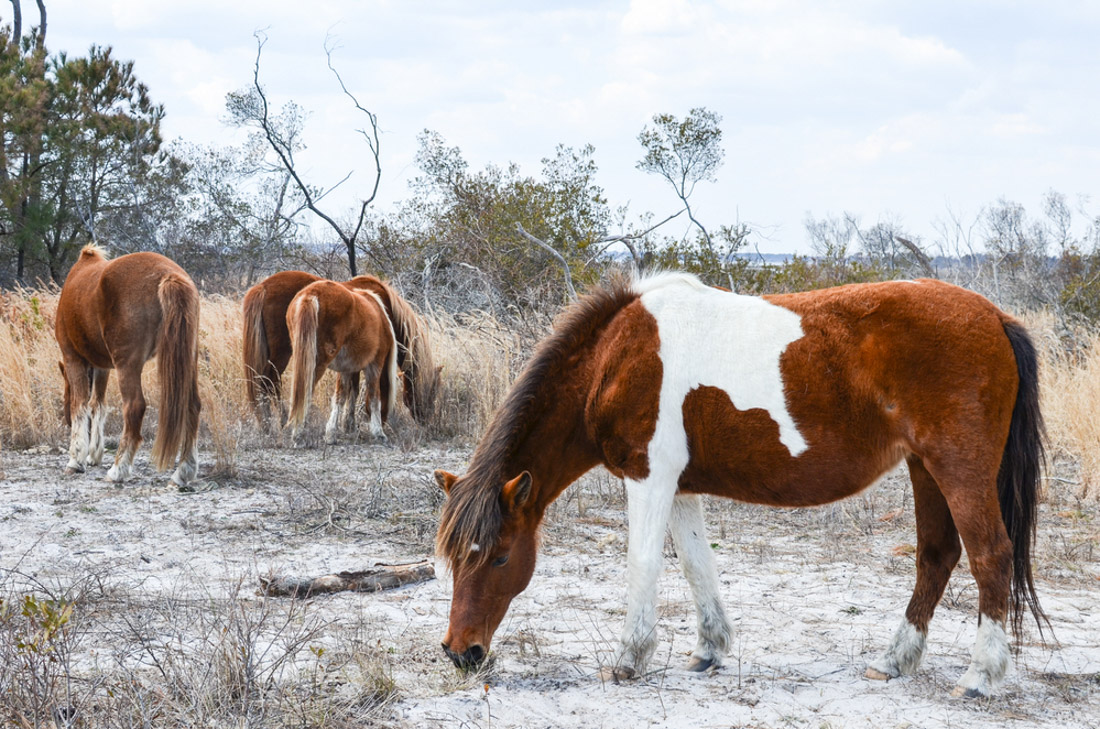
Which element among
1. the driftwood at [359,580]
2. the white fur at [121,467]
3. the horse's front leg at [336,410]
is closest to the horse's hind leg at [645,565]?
the driftwood at [359,580]

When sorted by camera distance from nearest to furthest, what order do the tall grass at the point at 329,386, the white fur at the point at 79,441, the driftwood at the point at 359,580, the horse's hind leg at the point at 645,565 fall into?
the horse's hind leg at the point at 645,565
the driftwood at the point at 359,580
the white fur at the point at 79,441
the tall grass at the point at 329,386

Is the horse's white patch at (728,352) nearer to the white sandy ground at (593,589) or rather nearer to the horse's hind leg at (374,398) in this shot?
the white sandy ground at (593,589)

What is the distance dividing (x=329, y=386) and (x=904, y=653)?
8.30 metres

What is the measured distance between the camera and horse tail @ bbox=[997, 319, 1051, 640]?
3.17 meters

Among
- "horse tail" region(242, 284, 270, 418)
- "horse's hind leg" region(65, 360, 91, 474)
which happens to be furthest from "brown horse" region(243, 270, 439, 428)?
"horse's hind leg" region(65, 360, 91, 474)

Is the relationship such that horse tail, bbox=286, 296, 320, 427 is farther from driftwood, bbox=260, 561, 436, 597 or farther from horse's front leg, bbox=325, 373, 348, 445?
driftwood, bbox=260, 561, 436, 597

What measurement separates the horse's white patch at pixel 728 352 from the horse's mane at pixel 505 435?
213 mm

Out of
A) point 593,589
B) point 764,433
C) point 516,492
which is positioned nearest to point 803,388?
point 764,433

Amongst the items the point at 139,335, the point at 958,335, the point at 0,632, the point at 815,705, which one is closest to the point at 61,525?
the point at 139,335

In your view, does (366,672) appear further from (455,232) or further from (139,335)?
(455,232)

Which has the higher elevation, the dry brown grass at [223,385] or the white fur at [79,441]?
the dry brown grass at [223,385]

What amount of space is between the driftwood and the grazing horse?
1.21 m

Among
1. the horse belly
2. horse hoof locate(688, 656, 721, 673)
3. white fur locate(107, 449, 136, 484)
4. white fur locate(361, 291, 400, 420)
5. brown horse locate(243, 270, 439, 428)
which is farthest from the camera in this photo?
white fur locate(361, 291, 400, 420)

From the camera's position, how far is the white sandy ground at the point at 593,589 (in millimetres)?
3127
